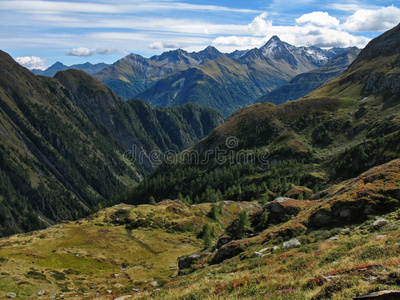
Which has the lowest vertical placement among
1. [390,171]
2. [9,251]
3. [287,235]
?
[9,251]

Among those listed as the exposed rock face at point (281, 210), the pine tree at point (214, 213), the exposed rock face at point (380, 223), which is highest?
the exposed rock face at point (380, 223)

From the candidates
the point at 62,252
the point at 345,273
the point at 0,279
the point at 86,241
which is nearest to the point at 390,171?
the point at 345,273

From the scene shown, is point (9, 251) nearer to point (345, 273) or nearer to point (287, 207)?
point (287, 207)

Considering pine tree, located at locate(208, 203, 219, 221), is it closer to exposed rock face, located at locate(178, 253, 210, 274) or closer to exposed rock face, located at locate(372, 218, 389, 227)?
exposed rock face, located at locate(178, 253, 210, 274)

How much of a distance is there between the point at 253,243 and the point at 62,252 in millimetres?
62232

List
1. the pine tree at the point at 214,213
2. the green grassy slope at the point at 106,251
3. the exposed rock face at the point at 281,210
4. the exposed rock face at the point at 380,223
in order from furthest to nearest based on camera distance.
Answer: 1. the pine tree at the point at 214,213
2. the exposed rock face at the point at 281,210
3. the green grassy slope at the point at 106,251
4. the exposed rock face at the point at 380,223

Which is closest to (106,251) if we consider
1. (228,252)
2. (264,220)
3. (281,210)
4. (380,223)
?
(228,252)

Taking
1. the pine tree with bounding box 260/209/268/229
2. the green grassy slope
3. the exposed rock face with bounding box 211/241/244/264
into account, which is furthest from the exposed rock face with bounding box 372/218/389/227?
the green grassy slope

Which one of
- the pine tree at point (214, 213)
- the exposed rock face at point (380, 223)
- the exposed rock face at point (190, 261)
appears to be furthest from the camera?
the pine tree at point (214, 213)

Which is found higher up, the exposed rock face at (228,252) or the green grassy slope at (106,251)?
the exposed rock face at (228,252)

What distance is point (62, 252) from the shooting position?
79.3 metres

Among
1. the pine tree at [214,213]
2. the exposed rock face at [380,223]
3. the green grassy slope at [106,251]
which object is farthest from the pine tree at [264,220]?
the pine tree at [214,213]

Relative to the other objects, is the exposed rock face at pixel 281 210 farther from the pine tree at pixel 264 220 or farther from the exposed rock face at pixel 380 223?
the exposed rock face at pixel 380 223

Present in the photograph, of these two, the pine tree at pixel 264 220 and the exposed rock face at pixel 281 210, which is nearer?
the exposed rock face at pixel 281 210
